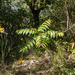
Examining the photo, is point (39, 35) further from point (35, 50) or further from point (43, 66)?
point (35, 50)

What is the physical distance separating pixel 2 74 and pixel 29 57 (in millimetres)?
827

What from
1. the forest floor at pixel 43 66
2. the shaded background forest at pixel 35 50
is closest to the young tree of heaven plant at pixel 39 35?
the shaded background forest at pixel 35 50

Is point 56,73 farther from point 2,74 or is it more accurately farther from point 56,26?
point 56,26

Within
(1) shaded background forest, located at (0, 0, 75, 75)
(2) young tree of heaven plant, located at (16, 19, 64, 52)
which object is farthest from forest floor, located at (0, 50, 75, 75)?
(2) young tree of heaven plant, located at (16, 19, 64, 52)

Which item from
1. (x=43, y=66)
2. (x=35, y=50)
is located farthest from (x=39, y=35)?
(x=35, y=50)

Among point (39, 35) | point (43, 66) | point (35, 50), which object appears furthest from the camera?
point (35, 50)

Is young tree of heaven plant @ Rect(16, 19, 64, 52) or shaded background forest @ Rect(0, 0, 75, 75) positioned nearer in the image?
young tree of heaven plant @ Rect(16, 19, 64, 52)

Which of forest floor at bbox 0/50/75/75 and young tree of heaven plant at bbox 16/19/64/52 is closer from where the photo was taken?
young tree of heaven plant at bbox 16/19/64/52

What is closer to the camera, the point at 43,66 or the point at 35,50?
the point at 43,66

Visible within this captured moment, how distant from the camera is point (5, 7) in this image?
1.81m

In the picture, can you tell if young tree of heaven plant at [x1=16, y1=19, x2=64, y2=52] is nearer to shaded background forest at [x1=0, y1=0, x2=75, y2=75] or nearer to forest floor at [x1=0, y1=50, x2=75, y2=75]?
shaded background forest at [x1=0, y1=0, x2=75, y2=75]

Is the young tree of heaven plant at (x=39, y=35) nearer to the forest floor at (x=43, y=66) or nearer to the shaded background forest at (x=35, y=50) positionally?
the shaded background forest at (x=35, y=50)

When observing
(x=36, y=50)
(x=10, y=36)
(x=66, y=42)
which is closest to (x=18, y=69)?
(x=36, y=50)

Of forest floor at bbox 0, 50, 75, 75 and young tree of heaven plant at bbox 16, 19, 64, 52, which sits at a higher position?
young tree of heaven plant at bbox 16, 19, 64, 52
